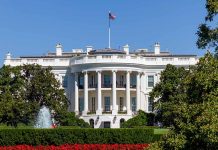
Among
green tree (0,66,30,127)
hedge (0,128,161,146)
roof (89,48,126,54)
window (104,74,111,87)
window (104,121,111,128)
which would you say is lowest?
hedge (0,128,161,146)

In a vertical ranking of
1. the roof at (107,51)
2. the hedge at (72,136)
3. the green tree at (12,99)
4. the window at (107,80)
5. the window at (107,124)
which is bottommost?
the hedge at (72,136)

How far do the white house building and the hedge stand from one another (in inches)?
1832

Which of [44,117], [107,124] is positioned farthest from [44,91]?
[107,124]

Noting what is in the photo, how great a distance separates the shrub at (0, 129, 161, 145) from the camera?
27234 millimetres

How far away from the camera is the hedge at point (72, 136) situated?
2723 centimetres

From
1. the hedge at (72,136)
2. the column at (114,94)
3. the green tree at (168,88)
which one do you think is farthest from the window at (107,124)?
the hedge at (72,136)

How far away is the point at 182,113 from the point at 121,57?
61.9 metres

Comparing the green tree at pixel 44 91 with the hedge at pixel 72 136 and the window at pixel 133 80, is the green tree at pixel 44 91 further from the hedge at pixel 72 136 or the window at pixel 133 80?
the hedge at pixel 72 136

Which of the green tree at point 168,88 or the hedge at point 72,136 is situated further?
the green tree at point 168,88

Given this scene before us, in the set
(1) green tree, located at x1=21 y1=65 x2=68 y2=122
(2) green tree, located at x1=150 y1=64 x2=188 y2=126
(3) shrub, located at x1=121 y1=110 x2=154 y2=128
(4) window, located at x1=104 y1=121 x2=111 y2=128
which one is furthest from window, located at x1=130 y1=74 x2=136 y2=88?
(1) green tree, located at x1=21 y1=65 x2=68 y2=122

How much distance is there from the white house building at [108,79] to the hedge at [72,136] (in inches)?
1832

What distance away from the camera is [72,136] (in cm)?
2731

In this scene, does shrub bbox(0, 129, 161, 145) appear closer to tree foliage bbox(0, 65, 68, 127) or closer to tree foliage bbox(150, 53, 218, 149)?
tree foliage bbox(150, 53, 218, 149)

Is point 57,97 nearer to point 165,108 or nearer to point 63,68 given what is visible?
point 165,108
